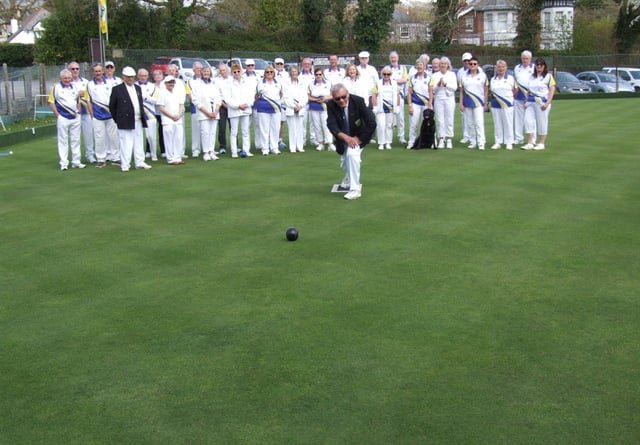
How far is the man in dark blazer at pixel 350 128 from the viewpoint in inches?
481

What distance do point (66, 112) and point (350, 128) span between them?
6.80 m

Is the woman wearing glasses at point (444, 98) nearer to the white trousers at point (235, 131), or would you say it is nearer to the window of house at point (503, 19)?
the white trousers at point (235, 131)

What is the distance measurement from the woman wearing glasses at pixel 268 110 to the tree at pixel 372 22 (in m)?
38.4

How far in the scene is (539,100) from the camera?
17422 mm

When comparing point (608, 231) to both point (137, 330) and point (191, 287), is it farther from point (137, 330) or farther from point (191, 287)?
point (137, 330)

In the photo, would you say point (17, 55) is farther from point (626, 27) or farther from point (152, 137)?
point (152, 137)

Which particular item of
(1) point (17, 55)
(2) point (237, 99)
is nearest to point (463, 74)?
(2) point (237, 99)

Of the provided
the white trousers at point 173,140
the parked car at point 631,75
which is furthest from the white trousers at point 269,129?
the parked car at point 631,75

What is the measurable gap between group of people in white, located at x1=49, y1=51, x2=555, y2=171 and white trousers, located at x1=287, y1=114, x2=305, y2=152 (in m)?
0.02

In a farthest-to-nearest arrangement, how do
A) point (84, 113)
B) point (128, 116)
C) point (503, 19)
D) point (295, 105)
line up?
1. point (503, 19)
2. point (295, 105)
3. point (84, 113)
4. point (128, 116)

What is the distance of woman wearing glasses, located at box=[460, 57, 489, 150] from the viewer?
17.8 m

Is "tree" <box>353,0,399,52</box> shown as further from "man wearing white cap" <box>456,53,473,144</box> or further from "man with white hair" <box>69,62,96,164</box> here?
"man with white hair" <box>69,62,96,164</box>

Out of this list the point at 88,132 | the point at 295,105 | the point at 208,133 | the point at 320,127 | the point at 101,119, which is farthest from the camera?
the point at 320,127

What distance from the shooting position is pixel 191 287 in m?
7.85
